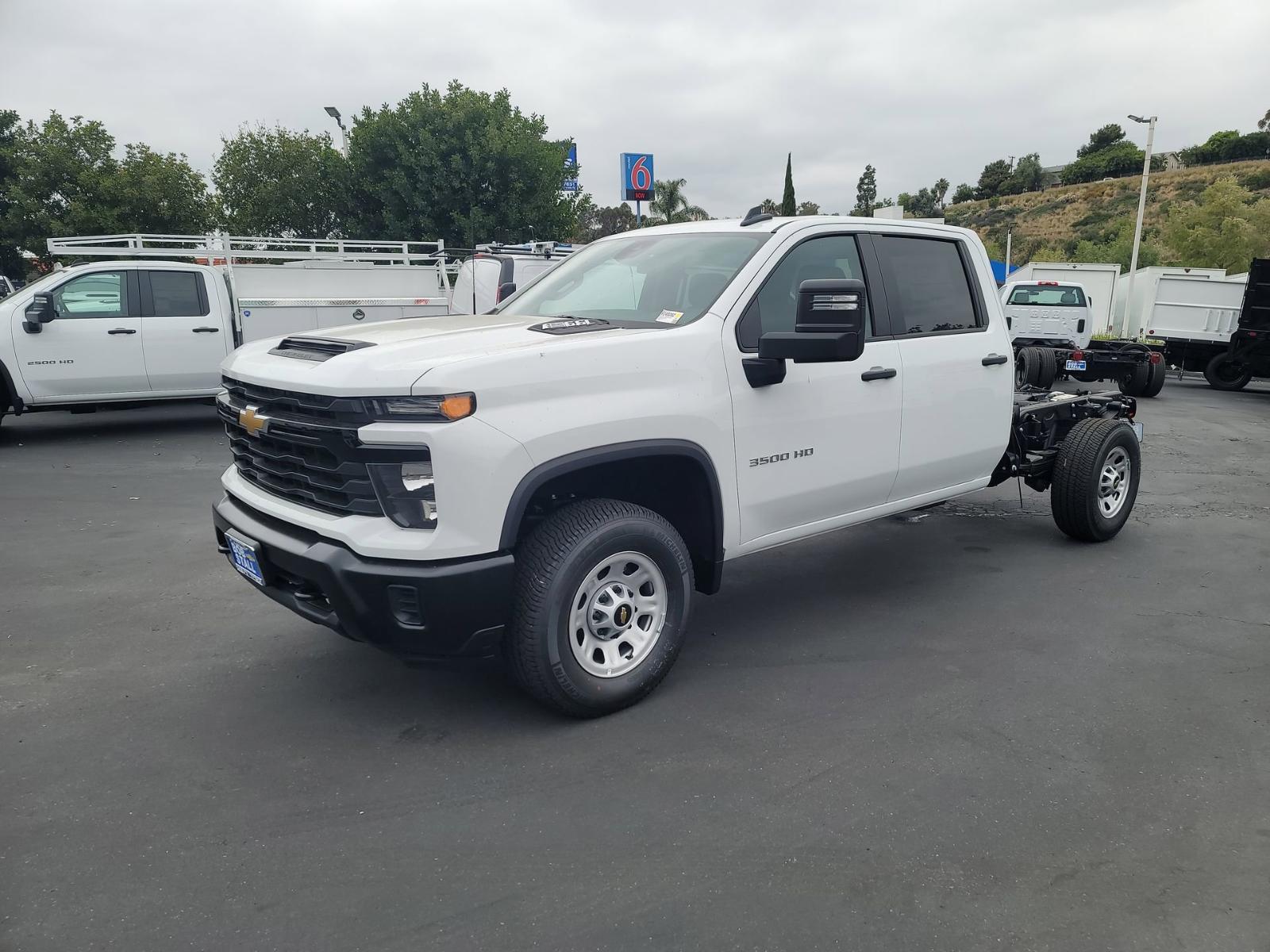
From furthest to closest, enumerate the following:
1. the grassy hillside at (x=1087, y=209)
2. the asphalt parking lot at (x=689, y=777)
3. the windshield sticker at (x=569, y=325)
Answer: the grassy hillside at (x=1087, y=209) < the windshield sticker at (x=569, y=325) < the asphalt parking lot at (x=689, y=777)

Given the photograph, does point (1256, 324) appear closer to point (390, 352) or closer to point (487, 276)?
point (487, 276)

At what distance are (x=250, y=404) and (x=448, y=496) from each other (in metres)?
1.14

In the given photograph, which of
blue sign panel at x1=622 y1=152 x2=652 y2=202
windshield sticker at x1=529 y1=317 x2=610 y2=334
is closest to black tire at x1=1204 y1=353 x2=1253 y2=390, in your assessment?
blue sign panel at x1=622 y1=152 x2=652 y2=202

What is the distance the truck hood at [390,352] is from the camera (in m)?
3.00

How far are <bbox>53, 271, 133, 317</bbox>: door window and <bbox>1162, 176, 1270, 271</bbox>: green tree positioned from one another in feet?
110

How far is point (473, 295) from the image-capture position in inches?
490

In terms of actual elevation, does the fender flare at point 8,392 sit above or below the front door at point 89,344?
below

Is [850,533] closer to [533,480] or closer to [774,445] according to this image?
[774,445]

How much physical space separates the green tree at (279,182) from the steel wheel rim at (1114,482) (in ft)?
94.3

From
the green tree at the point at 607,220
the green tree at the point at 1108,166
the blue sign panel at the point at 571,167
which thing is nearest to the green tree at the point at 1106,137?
the green tree at the point at 1108,166

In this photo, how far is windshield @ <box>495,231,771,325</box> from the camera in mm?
3947

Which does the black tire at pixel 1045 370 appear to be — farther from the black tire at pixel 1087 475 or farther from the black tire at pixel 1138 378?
the black tire at pixel 1138 378

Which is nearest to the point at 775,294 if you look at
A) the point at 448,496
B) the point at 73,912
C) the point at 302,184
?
the point at 448,496

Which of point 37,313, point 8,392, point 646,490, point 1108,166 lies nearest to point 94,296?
point 37,313
